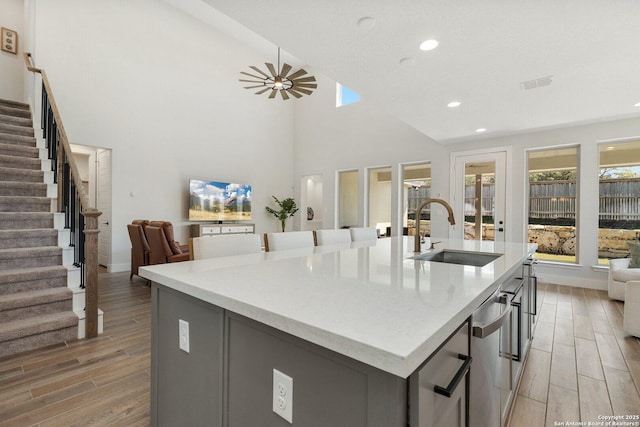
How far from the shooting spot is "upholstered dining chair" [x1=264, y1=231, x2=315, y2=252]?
7.03 feet

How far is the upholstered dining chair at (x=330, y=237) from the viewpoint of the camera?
2662 millimetres

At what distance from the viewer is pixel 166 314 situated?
49.3 inches

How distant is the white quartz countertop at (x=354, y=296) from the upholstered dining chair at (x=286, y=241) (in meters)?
0.50

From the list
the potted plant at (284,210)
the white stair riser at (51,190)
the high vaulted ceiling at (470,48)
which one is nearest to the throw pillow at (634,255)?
the high vaulted ceiling at (470,48)

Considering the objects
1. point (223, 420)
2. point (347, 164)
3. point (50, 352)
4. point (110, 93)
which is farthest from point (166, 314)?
point (347, 164)

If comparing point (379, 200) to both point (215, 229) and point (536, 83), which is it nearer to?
point (215, 229)

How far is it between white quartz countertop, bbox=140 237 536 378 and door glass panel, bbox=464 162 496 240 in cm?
437

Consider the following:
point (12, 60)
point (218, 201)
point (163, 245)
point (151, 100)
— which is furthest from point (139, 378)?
point (12, 60)

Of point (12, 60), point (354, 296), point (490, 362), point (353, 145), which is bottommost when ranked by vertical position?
point (490, 362)

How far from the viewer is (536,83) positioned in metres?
3.11

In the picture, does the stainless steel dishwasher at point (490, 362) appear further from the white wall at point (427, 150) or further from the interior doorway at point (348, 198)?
the interior doorway at point (348, 198)

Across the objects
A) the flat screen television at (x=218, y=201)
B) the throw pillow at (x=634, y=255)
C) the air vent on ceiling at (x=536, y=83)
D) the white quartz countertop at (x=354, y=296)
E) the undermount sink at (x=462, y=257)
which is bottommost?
the throw pillow at (x=634, y=255)

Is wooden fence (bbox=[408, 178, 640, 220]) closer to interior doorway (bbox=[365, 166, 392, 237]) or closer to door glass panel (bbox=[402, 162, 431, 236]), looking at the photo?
door glass panel (bbox=[402, 162, 431, 236])

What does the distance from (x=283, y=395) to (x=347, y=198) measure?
7074 mm
